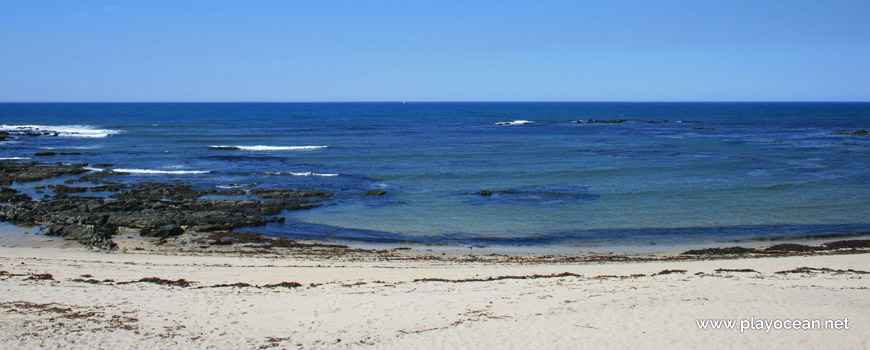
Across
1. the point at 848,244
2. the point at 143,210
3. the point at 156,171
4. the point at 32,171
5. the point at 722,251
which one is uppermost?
the point at 32,171

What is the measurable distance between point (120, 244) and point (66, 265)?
440 cm

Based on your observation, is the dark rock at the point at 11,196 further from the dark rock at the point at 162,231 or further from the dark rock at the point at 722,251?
the dark rock at the point at 722,251

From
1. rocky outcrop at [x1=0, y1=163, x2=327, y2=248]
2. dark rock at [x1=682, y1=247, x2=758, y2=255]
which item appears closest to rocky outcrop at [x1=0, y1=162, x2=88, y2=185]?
rocky outcrop at [x1=0, y1=163, x2=327, y2=248]

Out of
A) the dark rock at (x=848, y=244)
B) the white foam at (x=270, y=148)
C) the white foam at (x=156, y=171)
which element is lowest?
the dark rock at (x=848, y=244)

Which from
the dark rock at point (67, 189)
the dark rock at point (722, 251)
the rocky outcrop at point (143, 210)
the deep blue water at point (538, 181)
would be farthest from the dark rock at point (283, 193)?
the dark rock at point (722, 251)

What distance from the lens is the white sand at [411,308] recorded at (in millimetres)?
10539

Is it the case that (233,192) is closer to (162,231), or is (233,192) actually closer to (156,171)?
(162,231)

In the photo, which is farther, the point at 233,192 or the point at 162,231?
the point at 233,192

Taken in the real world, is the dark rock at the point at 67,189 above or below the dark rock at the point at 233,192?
above

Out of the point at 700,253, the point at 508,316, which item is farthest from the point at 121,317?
the point at 700,253

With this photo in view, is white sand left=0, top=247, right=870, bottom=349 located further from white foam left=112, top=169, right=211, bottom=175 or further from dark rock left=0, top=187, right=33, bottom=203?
white foam left=112, top=169, right=211, bottom=175

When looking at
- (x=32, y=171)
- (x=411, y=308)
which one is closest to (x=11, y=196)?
(x=32, y=171)

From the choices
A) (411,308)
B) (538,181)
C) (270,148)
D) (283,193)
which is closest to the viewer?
(411,308)

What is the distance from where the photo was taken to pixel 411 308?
A: 1239cm
